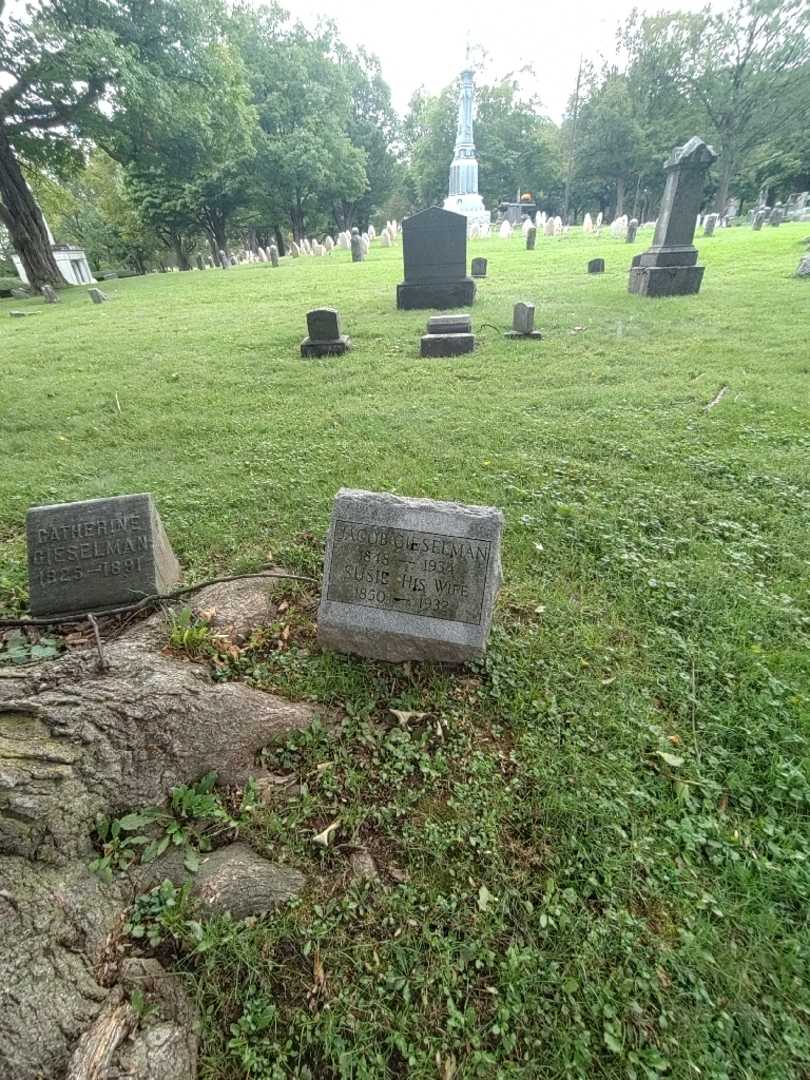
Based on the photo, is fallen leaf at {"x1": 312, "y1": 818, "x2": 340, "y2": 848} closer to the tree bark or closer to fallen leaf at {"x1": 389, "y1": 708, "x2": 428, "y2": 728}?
the tree bark

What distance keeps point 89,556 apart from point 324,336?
21.0 feet

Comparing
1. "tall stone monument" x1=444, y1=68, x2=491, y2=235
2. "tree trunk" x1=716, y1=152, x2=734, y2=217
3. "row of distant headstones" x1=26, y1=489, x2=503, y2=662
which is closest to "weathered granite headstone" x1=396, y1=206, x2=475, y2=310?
"row of distant headstones" x1=26, y1=489, x2=503, y2=662

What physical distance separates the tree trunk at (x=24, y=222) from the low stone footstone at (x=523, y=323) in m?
19.6

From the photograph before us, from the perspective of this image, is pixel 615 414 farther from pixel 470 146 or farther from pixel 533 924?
pixel 470 146

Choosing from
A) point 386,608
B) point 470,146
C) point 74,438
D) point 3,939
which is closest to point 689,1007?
point 386,608

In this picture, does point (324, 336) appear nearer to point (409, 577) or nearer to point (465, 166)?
point (409, 577)

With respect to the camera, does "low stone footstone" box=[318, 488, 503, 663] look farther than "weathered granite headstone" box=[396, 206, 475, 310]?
No

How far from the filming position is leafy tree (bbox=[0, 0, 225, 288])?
47.6 feet

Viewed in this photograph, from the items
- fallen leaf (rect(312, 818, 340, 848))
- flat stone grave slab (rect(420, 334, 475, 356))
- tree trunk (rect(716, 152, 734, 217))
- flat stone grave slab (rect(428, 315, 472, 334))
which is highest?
tree trunk (rect(716, 152, 734, 217))

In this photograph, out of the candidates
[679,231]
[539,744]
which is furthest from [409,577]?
[679,231]

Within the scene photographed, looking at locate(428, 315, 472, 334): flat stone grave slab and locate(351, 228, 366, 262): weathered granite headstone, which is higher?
locate(351, 228, 366, 262): weathered granite headstone

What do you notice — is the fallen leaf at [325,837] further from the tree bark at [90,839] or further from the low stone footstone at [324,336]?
the low stone footstone at [324,336]

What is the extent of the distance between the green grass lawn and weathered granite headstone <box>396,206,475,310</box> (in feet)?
19.2

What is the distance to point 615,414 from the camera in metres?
5.79
